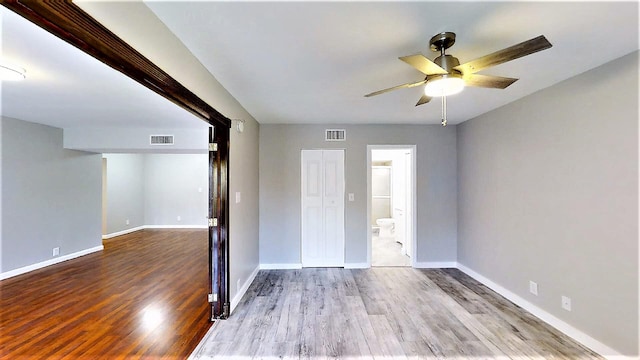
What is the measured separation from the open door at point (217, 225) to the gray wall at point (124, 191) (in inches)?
235

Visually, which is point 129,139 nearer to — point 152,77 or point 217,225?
point 217,225

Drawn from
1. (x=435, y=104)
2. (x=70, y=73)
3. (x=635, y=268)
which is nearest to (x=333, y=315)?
(x=635, y=268)

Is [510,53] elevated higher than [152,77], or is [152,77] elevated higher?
[510,53]

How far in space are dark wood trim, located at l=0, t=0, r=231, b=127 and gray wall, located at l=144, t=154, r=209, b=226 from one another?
281 inches

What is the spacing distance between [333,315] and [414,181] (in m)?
2.51

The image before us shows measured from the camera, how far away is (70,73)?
2318mm

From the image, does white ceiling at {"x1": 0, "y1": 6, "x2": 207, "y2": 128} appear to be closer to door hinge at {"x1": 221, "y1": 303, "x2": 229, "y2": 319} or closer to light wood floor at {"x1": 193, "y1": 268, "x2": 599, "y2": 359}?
door hinge at {"x1": 221, "y1": 303, "x2": 229, "y2": 319}

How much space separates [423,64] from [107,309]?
382 centimetres

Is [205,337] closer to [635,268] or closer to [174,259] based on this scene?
[174,259]

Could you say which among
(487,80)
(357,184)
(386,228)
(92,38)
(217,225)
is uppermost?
(487,80)

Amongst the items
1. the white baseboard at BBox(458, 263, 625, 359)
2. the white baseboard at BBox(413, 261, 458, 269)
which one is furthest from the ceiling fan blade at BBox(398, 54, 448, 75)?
the white baseboard at BBox(413, 261, 458, 269)

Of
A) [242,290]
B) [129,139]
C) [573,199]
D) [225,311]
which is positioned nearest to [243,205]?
[242,290]

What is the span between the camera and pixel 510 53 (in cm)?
147

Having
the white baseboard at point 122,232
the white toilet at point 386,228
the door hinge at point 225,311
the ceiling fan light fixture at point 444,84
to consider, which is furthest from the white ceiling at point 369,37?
the white baseboard at point 122,232
